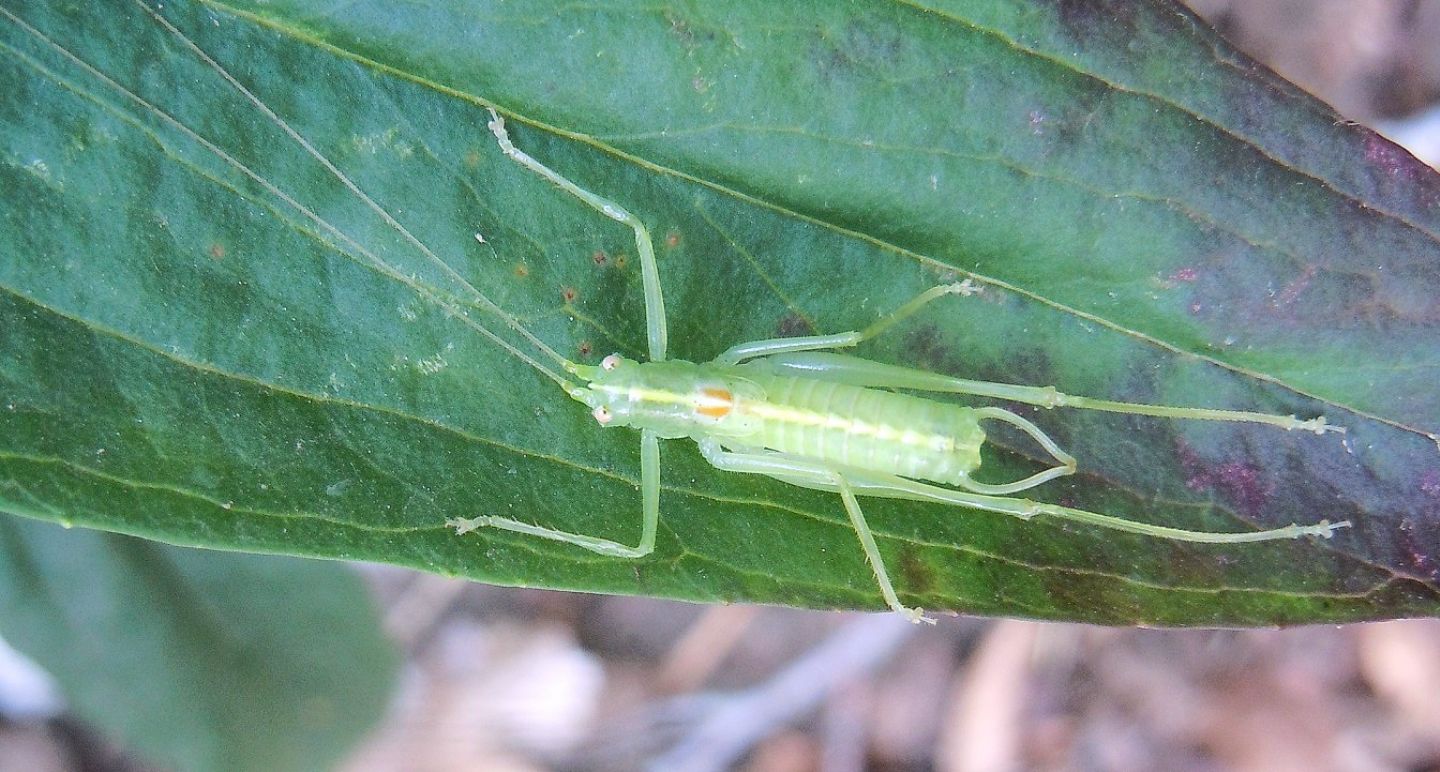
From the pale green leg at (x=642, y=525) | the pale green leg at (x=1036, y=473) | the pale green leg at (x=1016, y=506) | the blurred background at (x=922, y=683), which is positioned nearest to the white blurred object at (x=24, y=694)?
the blurred background at (x=922, y=683)

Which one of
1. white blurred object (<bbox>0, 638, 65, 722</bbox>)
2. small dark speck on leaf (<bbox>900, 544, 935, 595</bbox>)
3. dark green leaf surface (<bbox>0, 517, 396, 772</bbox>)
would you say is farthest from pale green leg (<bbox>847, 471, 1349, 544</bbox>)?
white blurred object (<bbox>0, 638, 65, 722</bbox>)

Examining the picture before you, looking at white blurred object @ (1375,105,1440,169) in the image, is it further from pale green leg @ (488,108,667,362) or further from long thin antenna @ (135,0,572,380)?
long thin antenna @ (135,0,572,380)

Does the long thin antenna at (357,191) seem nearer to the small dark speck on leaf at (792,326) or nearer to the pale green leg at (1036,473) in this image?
the small dark speck on leaf at (792,326)

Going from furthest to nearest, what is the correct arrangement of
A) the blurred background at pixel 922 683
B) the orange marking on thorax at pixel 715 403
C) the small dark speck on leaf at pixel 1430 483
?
1. the blurred background at pixel 922 683
2. the orange marking on thorax at pixel 715 403
3. the small dark speck on leaf at pixel 1430 483

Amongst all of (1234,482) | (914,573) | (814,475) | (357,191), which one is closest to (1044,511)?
(914,573)

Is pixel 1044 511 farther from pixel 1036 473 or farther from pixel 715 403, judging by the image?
pixel 715 403
